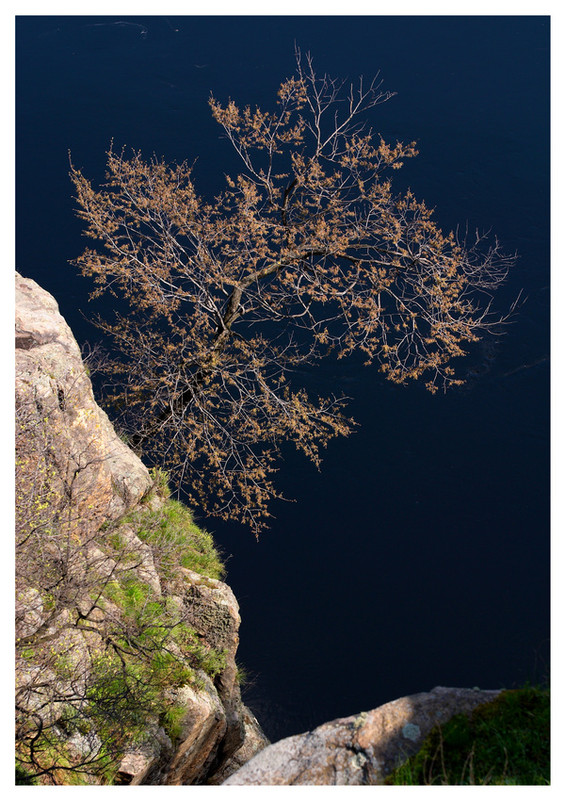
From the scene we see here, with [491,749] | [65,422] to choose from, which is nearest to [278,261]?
[65,422]

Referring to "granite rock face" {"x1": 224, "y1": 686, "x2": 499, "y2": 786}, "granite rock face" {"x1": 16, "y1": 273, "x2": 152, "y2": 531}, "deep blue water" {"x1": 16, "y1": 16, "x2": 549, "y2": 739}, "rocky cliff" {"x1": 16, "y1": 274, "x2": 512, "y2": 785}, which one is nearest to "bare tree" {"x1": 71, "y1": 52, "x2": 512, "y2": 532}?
"granite rock face" {"x1": 16, "y1": 273, "x2": 152, "y2": 531}

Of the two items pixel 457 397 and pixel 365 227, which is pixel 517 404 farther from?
pixel 365 227

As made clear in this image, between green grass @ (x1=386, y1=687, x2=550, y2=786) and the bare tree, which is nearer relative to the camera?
green grass @ (x1=386, y1=687, x2=550, y2=786)

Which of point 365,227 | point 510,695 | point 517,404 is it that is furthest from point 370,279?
point 517,404

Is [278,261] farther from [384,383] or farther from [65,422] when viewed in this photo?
[384,383]

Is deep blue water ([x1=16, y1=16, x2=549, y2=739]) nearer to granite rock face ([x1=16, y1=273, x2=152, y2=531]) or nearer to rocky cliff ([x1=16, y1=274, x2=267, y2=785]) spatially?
rocky cliff ([x1=16, y1=274, x2=267, y2=785])

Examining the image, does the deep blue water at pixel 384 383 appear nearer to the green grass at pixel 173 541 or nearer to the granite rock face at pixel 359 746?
the green grass at pixel 173 541

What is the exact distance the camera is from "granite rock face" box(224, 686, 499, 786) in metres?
5.60

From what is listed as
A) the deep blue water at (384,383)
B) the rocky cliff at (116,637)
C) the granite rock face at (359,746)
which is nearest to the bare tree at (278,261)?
the rocky cliff at (116,637)

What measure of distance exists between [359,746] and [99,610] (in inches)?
175

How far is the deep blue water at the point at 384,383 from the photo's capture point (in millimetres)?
20750

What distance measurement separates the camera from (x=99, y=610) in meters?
9.00

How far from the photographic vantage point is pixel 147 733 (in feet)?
26.7

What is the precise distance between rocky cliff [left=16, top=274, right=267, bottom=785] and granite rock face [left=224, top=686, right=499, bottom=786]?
6.58 feet
